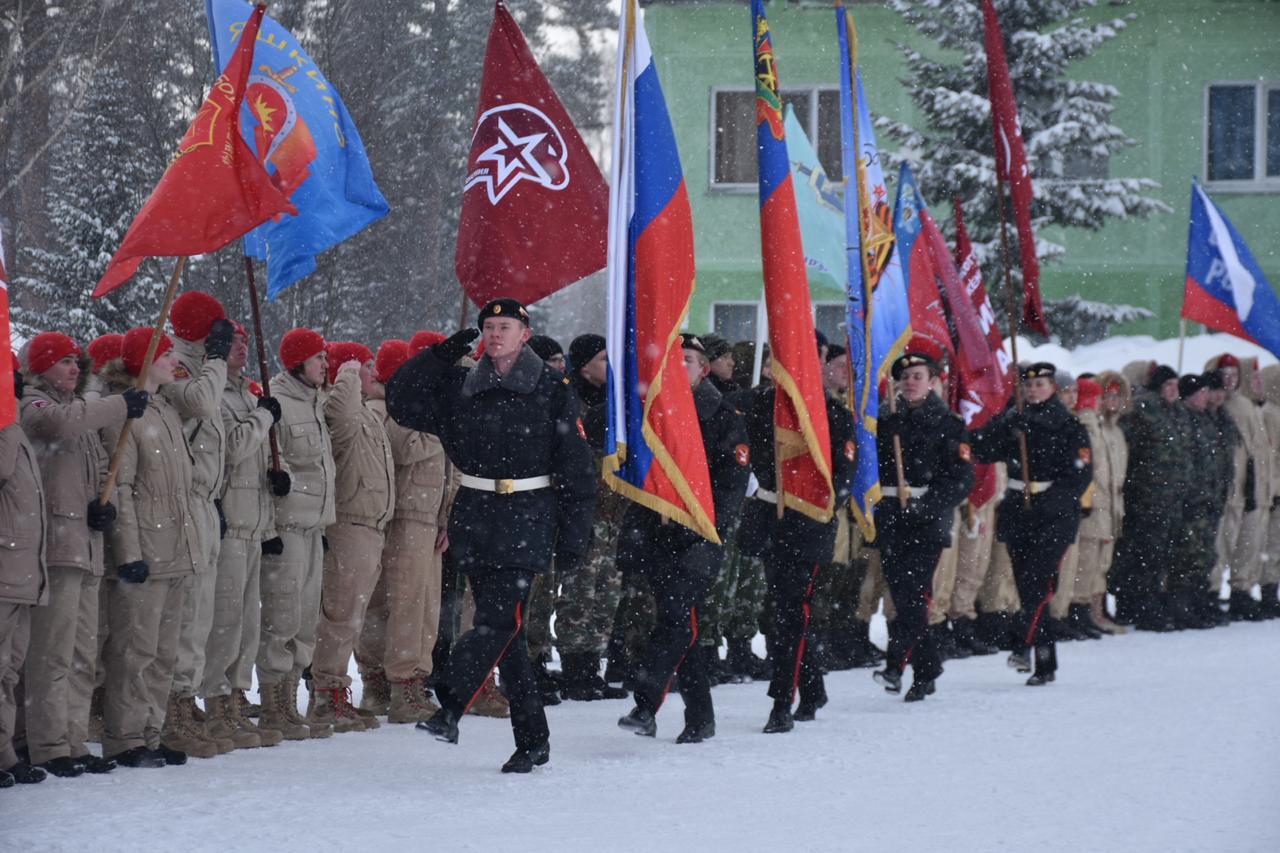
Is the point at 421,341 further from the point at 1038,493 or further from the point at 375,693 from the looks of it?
the point at 1038,493

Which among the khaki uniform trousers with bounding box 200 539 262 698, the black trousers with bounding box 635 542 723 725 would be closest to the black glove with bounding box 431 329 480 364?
the khaki uniform trousers with bounding box 200 539 262 698

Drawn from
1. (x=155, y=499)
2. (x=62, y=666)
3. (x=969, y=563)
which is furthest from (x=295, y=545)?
(x=969, y=563)

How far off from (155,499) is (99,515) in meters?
0.38

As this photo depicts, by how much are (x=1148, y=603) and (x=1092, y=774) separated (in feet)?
29.2

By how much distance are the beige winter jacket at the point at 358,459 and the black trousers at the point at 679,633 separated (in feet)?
5.08

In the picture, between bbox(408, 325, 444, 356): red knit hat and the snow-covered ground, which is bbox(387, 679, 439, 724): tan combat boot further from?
bbox(408, 325, 444, 356): red knit hat

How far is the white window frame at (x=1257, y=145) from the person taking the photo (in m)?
29.7

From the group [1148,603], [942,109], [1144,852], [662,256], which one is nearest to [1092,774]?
[1144,852]

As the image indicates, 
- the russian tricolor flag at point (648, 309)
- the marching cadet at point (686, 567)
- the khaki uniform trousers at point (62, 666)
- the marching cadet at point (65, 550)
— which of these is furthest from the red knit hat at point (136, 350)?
the marching cadet at point (686, 567)

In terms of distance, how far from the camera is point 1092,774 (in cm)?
870

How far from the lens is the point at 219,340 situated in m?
8.88

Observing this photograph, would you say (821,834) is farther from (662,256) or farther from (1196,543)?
(1196,543)

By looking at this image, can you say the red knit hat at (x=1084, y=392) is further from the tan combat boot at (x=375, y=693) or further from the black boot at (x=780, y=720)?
the tan combat boot at (x=375, y=693)

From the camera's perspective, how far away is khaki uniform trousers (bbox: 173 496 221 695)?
8.89m
